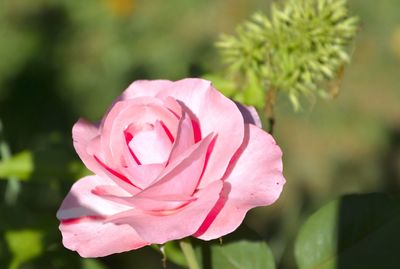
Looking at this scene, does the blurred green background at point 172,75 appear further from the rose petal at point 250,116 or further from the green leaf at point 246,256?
the rose petal at point 250,116

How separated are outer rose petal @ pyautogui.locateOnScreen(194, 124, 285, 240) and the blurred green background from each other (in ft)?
3.35

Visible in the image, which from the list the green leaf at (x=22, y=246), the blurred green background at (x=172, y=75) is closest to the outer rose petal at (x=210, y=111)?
the green leaf at (x=22, y=246)

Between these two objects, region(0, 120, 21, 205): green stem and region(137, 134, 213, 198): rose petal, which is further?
region(0, 120, 21, 205): green stem

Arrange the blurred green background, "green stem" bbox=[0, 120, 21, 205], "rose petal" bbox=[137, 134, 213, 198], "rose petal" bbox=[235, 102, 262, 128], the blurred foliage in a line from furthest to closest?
the blurred green background
"green stem" bbox=[0, 120, 21, 205]
the blurred foliage
"rose petal" bbox=[235, 102, 262, 128]
"rose petal" bbox=[137, 134, 213, 198]

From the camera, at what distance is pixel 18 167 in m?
0.90

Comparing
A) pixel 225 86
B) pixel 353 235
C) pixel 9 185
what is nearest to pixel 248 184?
pixel 353 235

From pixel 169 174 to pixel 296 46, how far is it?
0.30 m

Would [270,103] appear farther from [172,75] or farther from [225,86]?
[172,75]

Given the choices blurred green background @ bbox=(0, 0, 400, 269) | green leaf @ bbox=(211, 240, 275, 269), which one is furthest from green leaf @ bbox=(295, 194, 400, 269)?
blurred green background @ bbox=(0, 0, 400, 269)

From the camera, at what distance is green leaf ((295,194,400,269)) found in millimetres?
770

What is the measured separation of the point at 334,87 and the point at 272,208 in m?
1.14

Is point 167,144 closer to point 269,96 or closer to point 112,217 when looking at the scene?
point 112,217

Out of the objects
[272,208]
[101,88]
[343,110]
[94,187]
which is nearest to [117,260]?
[272,208]

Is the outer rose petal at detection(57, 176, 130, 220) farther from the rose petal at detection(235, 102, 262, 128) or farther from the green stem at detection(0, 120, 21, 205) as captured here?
the green stem at detection(0, 120, 21, 205)
